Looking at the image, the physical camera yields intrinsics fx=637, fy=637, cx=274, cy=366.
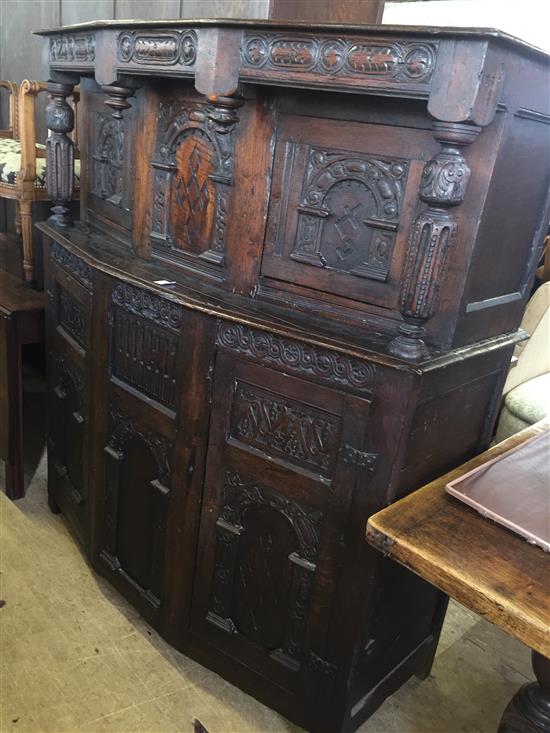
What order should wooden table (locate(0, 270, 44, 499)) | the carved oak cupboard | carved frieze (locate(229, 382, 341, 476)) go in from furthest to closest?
wooden table (locate(0, 270, 44, 499))
carved frieze (locate(229, 382, 341, 476))
the carved oak cupboard

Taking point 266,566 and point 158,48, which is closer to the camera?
point 158,48

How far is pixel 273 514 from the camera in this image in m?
1.54

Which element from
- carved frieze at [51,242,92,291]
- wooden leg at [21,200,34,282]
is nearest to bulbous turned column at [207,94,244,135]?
carved frieze at [51,242,92,291]

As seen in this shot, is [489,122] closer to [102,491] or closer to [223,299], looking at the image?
[223,299]

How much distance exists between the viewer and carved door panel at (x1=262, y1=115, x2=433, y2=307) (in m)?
1.24

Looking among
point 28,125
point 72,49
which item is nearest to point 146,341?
point 72,49

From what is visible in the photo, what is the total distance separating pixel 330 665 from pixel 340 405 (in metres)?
0.66

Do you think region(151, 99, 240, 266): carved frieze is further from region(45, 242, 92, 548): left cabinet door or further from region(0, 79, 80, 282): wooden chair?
region(0, 79, 80, 282): wooden chair

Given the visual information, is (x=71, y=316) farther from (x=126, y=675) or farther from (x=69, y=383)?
(x=126, y=675)

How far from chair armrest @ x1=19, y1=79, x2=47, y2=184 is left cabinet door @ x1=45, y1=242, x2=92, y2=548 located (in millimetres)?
609

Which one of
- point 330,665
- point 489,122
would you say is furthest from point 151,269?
point 330,665

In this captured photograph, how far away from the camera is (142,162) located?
1684 mm

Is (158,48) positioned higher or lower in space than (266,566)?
higher

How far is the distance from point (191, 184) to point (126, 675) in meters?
1.38
